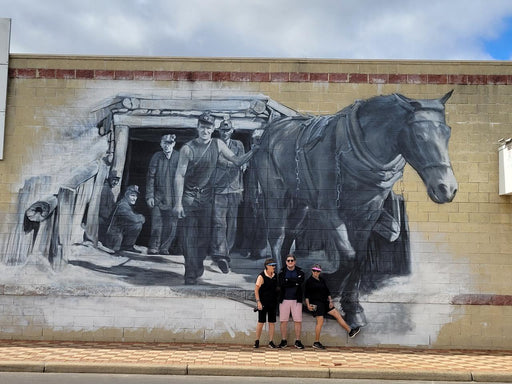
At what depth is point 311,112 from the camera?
13680 millimetres

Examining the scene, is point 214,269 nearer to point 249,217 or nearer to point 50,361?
point 249,217

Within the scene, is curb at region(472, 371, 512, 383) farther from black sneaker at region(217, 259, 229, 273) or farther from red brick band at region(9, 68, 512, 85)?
red brick band at region(9, 68, 512, 85)

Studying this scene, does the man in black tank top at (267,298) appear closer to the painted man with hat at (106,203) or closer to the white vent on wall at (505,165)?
the painted man with hat at (106,203)

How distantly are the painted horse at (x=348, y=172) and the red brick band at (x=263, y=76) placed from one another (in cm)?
39

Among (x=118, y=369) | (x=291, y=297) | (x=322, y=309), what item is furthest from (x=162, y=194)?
(x=118, y=369)

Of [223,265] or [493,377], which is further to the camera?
[223,265]

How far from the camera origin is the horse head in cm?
1350

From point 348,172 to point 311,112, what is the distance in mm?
1434

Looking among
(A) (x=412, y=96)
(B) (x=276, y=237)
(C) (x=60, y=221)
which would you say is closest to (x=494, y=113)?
(A) (x=412, y=96)

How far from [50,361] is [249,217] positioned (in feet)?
15.5

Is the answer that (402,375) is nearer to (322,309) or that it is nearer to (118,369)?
(322,309)

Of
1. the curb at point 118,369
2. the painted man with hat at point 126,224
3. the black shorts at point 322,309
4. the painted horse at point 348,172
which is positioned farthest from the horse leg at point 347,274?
the curb at point 118,369

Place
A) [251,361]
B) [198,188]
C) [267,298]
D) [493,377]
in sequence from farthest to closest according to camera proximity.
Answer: [198,188]
[267,298]
[251,361]
[493,377]

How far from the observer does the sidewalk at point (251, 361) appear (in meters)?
10.4
